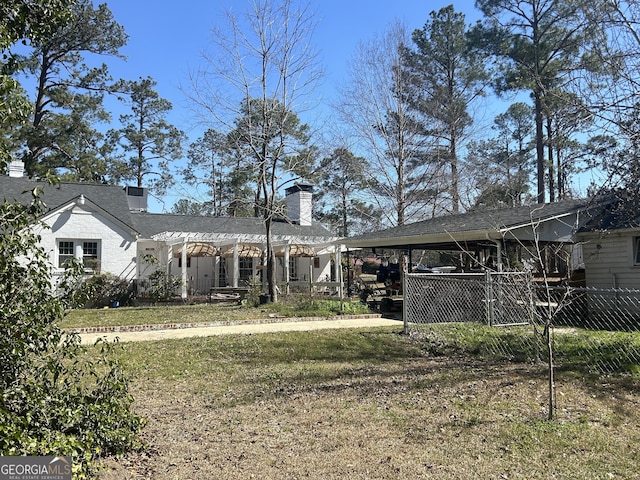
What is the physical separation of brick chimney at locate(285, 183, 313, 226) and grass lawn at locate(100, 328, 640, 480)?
19.2 metres

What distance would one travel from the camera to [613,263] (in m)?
13.5

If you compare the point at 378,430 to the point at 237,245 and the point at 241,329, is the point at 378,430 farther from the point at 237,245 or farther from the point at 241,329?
the point at 237,245

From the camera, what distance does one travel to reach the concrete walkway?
10.2 m

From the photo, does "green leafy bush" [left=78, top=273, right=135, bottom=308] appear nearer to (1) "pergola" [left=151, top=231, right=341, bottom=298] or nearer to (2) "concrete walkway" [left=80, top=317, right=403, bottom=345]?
(1) "pergola" [left=151, top=231, right=341, bottom=298]

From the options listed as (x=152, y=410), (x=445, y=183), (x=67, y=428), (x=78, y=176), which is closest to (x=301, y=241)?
(x=445, y=183)

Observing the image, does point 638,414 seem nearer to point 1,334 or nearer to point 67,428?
point 67,428

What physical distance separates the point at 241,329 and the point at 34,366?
788 centimetres

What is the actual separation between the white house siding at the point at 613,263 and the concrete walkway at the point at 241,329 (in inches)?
251

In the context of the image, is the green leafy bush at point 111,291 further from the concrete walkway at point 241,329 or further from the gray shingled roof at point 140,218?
the concrete walkway at point 241,329

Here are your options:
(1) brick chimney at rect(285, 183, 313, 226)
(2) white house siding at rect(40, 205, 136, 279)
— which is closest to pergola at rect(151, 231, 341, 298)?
(1) brick chimney at rect(285, 183, 313, 226)

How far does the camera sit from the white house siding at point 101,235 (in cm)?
1828

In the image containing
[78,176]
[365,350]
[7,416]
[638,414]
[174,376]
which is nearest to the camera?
[7,416]

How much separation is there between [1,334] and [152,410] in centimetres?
251

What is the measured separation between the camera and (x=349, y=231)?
41.7 metres
